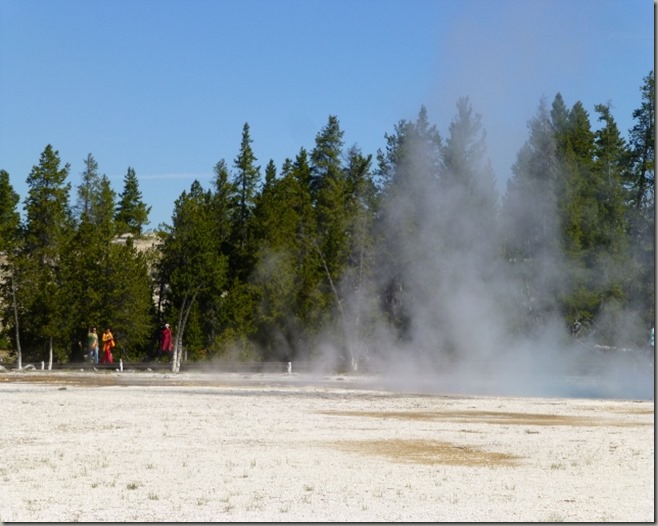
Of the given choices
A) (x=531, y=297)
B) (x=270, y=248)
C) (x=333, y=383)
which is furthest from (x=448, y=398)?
(x=270, y=248)

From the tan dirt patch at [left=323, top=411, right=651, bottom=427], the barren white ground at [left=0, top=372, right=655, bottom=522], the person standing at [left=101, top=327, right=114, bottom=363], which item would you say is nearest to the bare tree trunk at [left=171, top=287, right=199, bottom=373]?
the person standing at [left=101, top=327, right=114, bottom=363]

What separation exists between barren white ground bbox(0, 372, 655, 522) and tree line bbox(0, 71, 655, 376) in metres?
16.2

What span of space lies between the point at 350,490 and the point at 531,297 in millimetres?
31067

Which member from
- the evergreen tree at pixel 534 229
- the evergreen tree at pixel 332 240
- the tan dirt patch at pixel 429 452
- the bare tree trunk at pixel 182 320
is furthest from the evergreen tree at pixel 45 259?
the tan dirt patch at pixel 429 452

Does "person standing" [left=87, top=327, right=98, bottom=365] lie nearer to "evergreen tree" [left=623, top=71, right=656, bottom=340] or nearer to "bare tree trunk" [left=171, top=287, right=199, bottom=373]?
"bare tree trunk" [left=171, top=287, right=199, bottom=373]

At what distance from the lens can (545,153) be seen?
149 ft

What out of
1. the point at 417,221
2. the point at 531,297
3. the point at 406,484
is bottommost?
the point at 406,484

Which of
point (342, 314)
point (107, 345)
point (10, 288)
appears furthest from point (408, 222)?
point (10, 288)

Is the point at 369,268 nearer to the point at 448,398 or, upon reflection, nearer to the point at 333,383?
the point at 333,383

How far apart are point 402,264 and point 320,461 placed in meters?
29.9

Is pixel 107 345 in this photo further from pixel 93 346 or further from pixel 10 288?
pixel 10 288

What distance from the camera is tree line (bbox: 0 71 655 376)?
3966 centimetres

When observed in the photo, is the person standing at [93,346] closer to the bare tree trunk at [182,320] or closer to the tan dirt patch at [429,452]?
the bare tree trunk at [182,320]

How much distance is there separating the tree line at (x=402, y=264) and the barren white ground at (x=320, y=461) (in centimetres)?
1616
